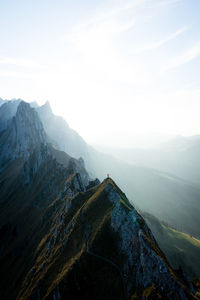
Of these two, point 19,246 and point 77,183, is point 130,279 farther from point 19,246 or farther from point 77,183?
point 19,246

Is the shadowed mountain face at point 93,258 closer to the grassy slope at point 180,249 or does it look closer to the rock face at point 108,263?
the rock face at point 108,263

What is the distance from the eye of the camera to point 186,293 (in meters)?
25.1

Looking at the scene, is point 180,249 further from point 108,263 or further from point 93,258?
point 93,258

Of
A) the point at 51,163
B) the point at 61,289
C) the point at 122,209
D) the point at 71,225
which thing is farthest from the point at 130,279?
the point at 51,163

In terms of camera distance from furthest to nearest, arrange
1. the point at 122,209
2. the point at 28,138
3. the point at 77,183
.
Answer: the point at 28,138 < the point at 77,183 < the point at 122,209

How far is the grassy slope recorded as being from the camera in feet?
368

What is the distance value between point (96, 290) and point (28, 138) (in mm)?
192447

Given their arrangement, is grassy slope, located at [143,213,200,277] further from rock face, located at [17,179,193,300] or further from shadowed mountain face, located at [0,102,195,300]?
rock face, located at [17,179,193,300]

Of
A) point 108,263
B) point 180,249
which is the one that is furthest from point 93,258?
point 180,249

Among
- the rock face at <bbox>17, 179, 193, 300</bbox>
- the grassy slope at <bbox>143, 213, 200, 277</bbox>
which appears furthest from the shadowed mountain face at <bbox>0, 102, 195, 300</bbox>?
the grassy slope at <bbox>143, 213, 200, 277</bbox>

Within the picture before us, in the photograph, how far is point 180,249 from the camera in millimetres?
127438

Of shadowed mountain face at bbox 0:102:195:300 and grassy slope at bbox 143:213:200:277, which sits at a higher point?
shadowed mountain face at bbox 0:102:195:300

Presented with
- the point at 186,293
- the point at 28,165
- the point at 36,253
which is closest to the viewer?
the point at 186,293

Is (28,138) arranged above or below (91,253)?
above
